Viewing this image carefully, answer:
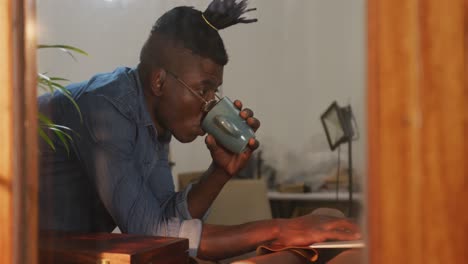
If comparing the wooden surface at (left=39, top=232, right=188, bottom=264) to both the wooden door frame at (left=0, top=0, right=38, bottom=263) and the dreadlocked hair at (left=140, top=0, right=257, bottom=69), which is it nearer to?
the wooden door frame at (left=0, top=0, right=38, bottom=263)

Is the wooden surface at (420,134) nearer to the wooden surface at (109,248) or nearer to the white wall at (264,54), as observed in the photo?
the white wall at (264,54)

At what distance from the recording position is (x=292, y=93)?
820mm

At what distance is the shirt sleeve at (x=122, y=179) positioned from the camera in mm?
883

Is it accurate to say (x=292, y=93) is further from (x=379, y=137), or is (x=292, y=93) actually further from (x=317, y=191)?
(x=379, y=137)

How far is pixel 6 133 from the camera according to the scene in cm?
61

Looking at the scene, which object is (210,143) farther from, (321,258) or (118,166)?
(321,258)

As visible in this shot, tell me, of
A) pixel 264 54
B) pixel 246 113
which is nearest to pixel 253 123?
pixel 246 113

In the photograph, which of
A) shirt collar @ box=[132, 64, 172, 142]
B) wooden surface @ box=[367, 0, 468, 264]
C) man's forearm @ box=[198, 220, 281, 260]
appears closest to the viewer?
wooden surface @ box=[367, 0, 468, 264]

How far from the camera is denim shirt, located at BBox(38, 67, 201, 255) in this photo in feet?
2.89

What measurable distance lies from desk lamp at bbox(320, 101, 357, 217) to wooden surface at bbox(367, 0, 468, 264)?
0.14 meters

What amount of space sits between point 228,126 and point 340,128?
0.80 feet

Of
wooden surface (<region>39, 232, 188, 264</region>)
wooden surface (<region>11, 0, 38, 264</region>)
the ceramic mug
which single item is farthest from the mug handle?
wooden surface (<region>11, 0, 38, 264</region>)

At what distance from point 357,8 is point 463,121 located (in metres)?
0.19

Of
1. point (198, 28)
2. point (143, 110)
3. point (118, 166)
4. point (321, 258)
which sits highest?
point (198, 28)
